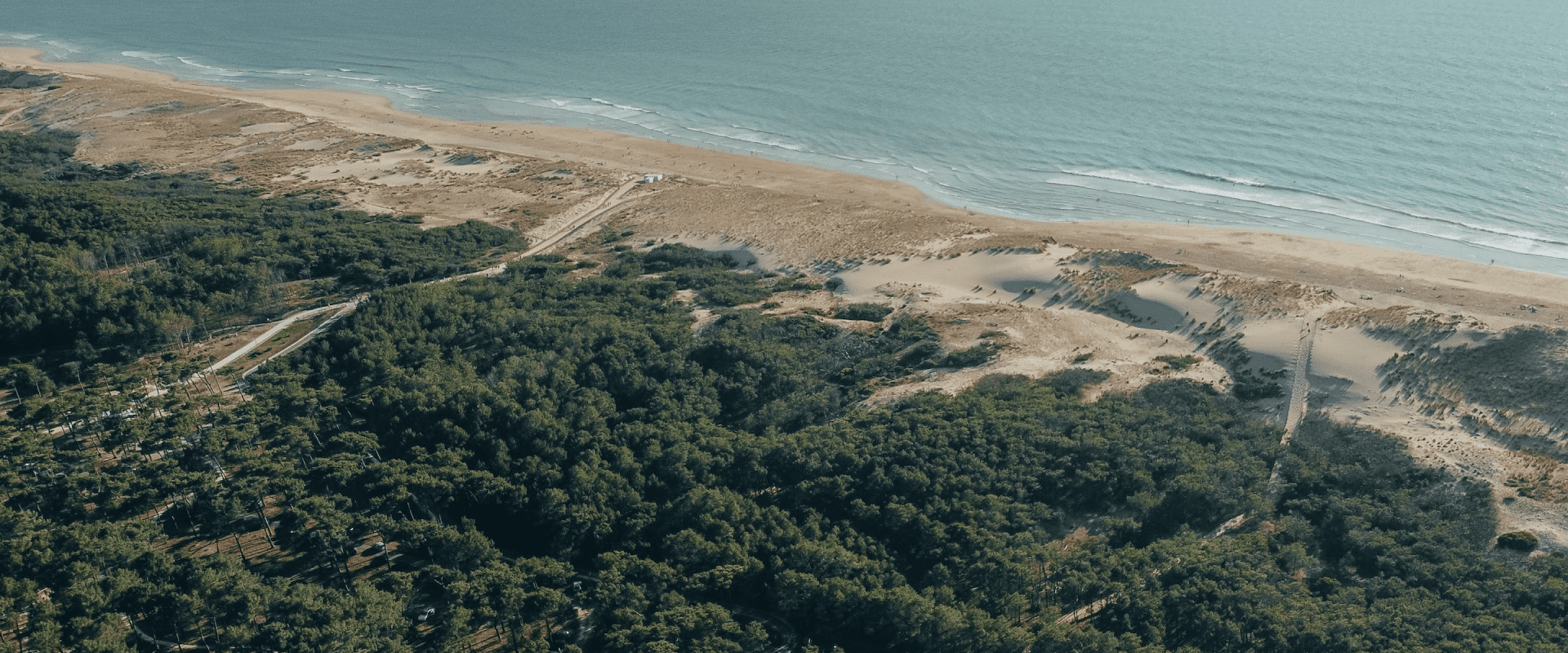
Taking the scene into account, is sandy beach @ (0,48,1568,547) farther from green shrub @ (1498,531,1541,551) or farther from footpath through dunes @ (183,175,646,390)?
green shrub @ (1498,531,1541,551)

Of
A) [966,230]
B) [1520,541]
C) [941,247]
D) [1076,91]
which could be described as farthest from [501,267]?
[1076,91]

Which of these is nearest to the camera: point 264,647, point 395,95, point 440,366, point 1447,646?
point 1447,646

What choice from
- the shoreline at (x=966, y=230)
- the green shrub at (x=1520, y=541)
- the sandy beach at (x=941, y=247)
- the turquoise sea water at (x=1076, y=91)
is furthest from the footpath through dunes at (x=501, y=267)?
the green shrub at (x=1520, y=541)

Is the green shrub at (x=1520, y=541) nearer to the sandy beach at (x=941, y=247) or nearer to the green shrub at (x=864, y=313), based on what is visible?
the sandy beach at (x=941, y=247)

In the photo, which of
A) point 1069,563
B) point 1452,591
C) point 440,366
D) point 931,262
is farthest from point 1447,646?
point 440,366

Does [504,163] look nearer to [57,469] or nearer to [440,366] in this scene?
[440,366]

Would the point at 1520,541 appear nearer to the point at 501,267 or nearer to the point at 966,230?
the point at 966,230

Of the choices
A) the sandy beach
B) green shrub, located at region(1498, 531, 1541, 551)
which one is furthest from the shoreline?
green shrub, located at region(1498, 531, 1541, 551)
